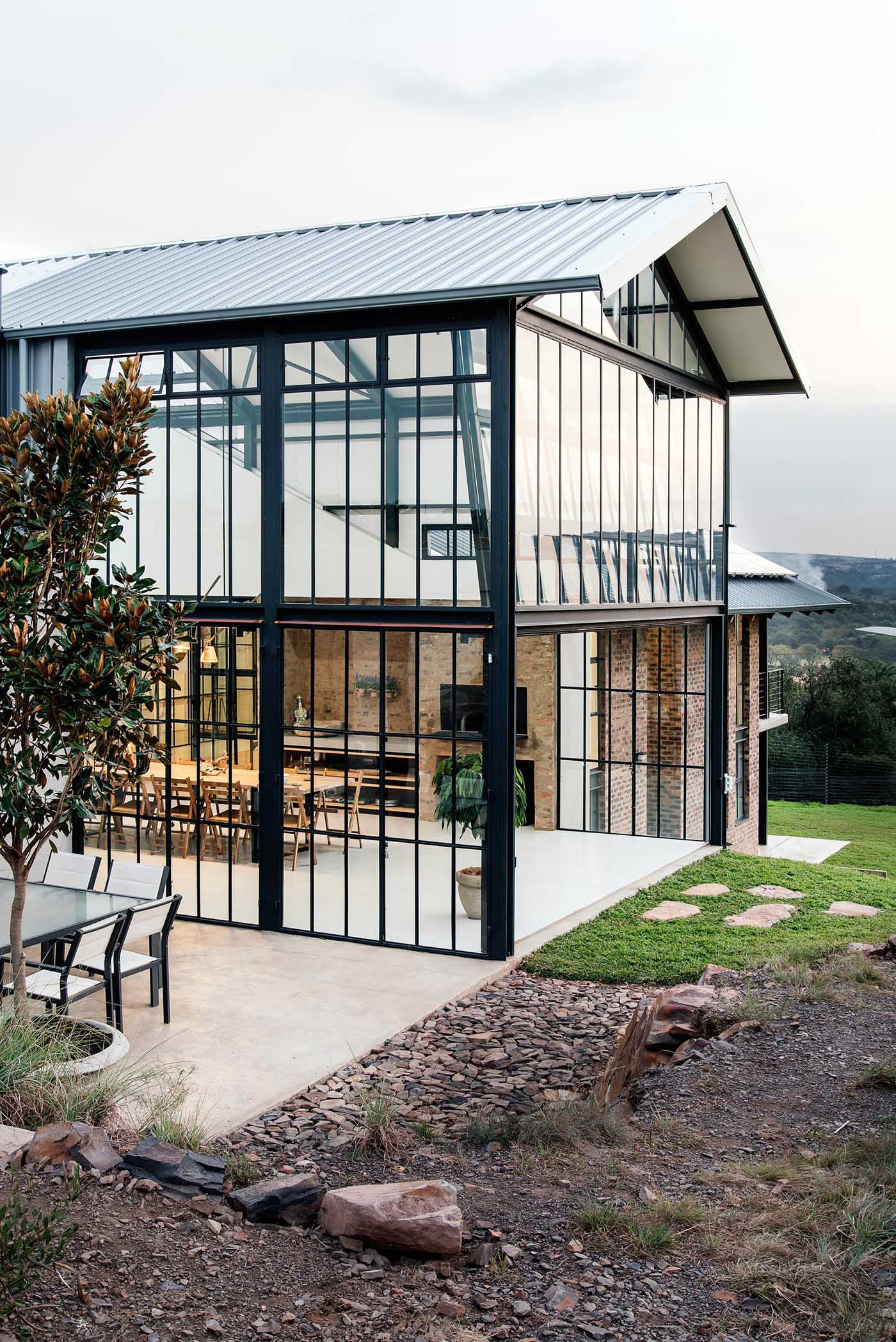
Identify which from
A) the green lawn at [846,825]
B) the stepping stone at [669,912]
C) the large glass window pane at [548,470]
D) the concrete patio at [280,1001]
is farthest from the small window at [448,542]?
the green lawn at [846,825]

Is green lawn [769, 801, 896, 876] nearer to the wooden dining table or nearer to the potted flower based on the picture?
the potted flower

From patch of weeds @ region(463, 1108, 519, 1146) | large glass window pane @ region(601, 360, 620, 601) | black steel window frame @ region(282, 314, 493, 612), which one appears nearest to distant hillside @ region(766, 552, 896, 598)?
large glass window pane @ region(601, 360, 620, 601)

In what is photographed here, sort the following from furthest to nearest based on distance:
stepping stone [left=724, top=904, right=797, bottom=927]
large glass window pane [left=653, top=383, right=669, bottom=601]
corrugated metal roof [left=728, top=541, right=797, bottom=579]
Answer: corrugated metal roof [left=728, top=541, right=797, bottom=579] → large glass window pane [left=653, top=383, right=669, bottom=601] → stepping stone [left=724, top=904, right=797, bottom=927]

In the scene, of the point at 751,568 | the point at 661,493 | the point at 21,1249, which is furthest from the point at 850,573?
the point at 21,1249

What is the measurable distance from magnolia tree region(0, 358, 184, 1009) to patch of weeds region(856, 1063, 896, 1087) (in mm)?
4260

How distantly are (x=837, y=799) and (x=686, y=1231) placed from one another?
1470 inches

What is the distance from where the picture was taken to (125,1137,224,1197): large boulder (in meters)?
4.91

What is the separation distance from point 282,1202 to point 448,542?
636 centimetres

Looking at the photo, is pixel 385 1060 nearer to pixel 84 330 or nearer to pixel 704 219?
pixel 84 330

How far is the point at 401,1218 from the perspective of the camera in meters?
4.49

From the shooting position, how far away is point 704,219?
12.3 metres

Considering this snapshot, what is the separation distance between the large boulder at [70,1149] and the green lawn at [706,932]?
18.2 feet

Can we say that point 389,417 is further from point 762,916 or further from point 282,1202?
point 282,1202

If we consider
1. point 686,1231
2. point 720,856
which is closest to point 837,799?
point 720,856
